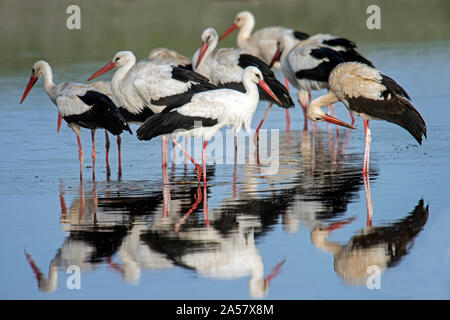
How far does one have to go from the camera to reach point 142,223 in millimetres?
9117

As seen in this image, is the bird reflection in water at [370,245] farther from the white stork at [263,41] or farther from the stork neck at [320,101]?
the white stork at [263,41]

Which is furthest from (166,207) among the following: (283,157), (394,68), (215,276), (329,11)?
(329,11)

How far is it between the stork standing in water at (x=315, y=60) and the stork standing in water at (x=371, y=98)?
104 inches

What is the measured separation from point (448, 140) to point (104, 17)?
25.8 metres

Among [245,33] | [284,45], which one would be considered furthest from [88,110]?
[245,33]

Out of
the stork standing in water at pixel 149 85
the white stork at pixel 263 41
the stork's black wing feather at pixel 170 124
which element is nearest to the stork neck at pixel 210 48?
the stork standing in water at pixel 149 85

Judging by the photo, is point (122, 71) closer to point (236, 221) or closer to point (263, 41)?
point (236, 221)

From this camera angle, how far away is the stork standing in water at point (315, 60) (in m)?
15.0

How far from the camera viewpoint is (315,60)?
1518cm

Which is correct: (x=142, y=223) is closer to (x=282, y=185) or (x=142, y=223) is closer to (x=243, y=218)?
(x=243, y=218)

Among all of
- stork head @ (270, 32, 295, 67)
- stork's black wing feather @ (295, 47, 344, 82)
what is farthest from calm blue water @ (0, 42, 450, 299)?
stork head @ (270, 32, 295, 67)

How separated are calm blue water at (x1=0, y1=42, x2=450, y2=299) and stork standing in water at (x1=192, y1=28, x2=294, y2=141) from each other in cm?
89

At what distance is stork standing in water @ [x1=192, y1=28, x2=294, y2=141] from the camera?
14375 millimetres

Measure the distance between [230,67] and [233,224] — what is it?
590 cm
